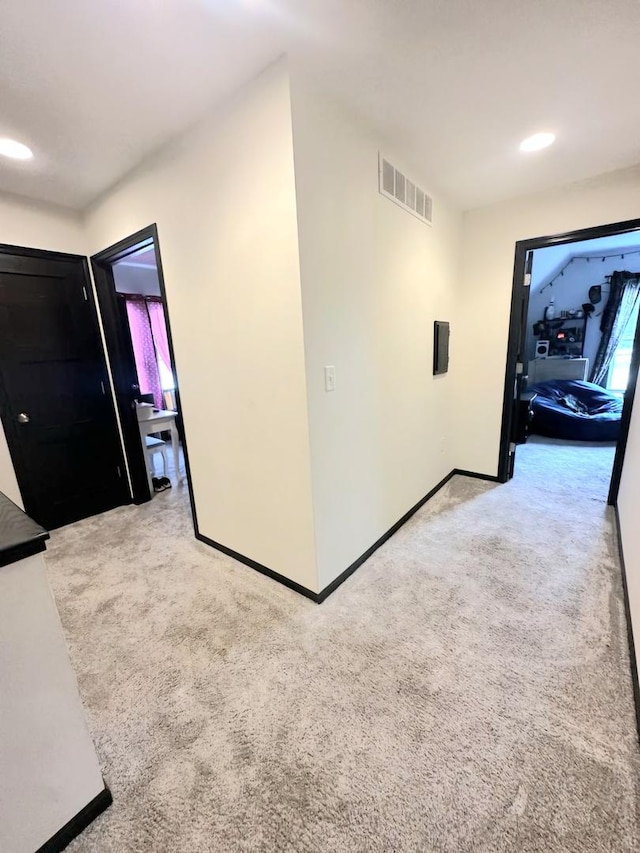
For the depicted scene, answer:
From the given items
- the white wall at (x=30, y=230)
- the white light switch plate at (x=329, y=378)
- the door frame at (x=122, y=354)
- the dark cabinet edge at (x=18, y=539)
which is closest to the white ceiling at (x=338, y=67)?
the white wall at (x=30, y=230)

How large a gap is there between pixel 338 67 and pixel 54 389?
286 centimetres

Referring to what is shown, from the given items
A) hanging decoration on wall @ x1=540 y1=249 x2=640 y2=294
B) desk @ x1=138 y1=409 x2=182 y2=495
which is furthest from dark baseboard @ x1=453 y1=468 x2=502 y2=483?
hanging decoration on wall @ x1=540 y1=249 x2=640 y2=294

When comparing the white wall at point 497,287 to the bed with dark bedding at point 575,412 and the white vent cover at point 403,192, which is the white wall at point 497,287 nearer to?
the white vent cover at point 403,192

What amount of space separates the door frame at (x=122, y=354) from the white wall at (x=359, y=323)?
119 cm

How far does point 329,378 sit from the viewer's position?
71.3 inches

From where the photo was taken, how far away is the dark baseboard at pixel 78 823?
38.3 inches

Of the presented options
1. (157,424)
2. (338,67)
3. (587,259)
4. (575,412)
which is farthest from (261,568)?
(587,259)

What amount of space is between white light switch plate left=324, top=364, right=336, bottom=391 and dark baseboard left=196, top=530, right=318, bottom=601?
3.73 feet

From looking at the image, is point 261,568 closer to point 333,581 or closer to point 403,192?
point 333,581

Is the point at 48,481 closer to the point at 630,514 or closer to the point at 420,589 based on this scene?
the point at 420,589

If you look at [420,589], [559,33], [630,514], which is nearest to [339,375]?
[420,589]

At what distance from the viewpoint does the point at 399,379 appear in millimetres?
2463

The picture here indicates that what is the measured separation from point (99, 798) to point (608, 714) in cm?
178

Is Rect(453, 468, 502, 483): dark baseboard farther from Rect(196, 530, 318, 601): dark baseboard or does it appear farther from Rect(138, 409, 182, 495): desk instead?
Rect(138, 409, 182, 495): desk
